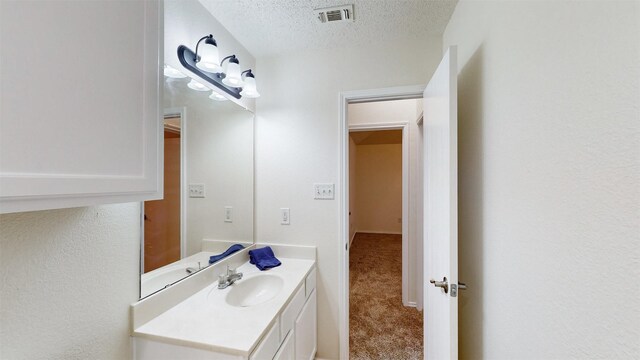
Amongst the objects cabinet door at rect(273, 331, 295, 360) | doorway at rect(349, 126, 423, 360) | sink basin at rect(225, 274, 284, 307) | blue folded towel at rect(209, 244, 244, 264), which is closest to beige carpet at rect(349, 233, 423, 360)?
doorway at rect(349, 126, 423, 360)

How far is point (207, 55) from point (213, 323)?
1.29 meters

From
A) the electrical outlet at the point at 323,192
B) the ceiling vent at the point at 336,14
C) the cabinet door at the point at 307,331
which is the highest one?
the ceiling vent at the point at 336,14

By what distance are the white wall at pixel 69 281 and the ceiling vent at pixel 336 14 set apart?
54.3 inches

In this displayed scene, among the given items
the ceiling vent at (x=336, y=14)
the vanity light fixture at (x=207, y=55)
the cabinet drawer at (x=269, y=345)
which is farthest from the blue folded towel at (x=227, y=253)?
the ceiling vent at (x=336, y=14)

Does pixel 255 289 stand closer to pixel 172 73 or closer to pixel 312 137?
pixel 312 137

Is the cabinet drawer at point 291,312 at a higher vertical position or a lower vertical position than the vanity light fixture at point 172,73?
lower

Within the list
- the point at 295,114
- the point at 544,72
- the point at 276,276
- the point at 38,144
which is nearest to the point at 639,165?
the point at 544,72

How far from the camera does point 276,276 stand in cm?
148

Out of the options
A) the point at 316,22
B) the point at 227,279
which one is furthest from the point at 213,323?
the point at 316,22

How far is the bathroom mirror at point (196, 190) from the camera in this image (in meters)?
1.09

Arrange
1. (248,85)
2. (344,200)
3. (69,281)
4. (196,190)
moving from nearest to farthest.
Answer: (69,281) < (196,190) < (248,85) < (344,200)

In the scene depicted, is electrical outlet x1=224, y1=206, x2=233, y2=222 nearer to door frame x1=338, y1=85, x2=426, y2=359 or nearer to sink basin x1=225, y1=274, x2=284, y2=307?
sink basin x1=225, y1=274, x2=284, y2=307

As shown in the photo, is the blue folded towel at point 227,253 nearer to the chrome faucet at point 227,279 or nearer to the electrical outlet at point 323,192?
the chrome faucet at point 227,279

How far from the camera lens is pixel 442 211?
1.11 metres
